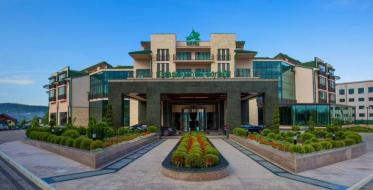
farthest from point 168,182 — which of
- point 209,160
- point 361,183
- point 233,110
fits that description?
point 233,110

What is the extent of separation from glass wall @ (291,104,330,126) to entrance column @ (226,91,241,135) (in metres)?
28.8

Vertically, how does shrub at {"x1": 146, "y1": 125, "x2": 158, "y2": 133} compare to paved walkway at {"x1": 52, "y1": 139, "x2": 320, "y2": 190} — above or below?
above

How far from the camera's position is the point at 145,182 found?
38.0 feet

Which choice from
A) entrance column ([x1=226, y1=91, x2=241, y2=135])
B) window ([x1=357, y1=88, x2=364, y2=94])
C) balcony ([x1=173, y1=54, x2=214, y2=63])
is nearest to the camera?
entrance column ([x1=226, y1=91, x2=241, y2=135])

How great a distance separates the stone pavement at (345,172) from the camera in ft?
40.1

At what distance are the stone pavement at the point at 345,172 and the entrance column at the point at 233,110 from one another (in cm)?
1754

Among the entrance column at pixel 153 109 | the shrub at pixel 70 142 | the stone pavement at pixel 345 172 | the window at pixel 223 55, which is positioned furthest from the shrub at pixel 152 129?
the stone pavement at pixel 345 172

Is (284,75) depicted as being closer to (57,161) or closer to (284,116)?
(284,116)

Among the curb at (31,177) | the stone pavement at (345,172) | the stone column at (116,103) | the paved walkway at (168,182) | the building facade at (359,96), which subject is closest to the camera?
the paved walkway at (168,182)

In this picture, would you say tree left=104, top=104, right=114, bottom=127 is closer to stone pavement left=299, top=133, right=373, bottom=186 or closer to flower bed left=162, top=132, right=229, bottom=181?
flower bed left=162, top=132, right=229, bottom=181

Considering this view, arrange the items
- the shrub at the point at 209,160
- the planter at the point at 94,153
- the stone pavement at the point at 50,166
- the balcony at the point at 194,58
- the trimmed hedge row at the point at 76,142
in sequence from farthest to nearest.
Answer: the balcony at the point at 194,58, the trimmed hedge row at the point at 76,142, the planter at the point at 94,153, the stone pavement at the point at 50,166, the shrub at the point at 209,160

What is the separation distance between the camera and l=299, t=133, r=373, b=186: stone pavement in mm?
12211

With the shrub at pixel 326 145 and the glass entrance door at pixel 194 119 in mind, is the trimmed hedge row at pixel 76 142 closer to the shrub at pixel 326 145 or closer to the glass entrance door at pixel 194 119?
the shrub at pixel 326 145

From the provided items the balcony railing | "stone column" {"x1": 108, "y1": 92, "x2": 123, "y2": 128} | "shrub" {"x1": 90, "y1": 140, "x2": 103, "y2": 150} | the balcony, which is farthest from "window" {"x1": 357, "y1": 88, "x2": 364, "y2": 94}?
"shrub" {"x1": 90, "y1": 140, "x2": 103, "y2": 150}
